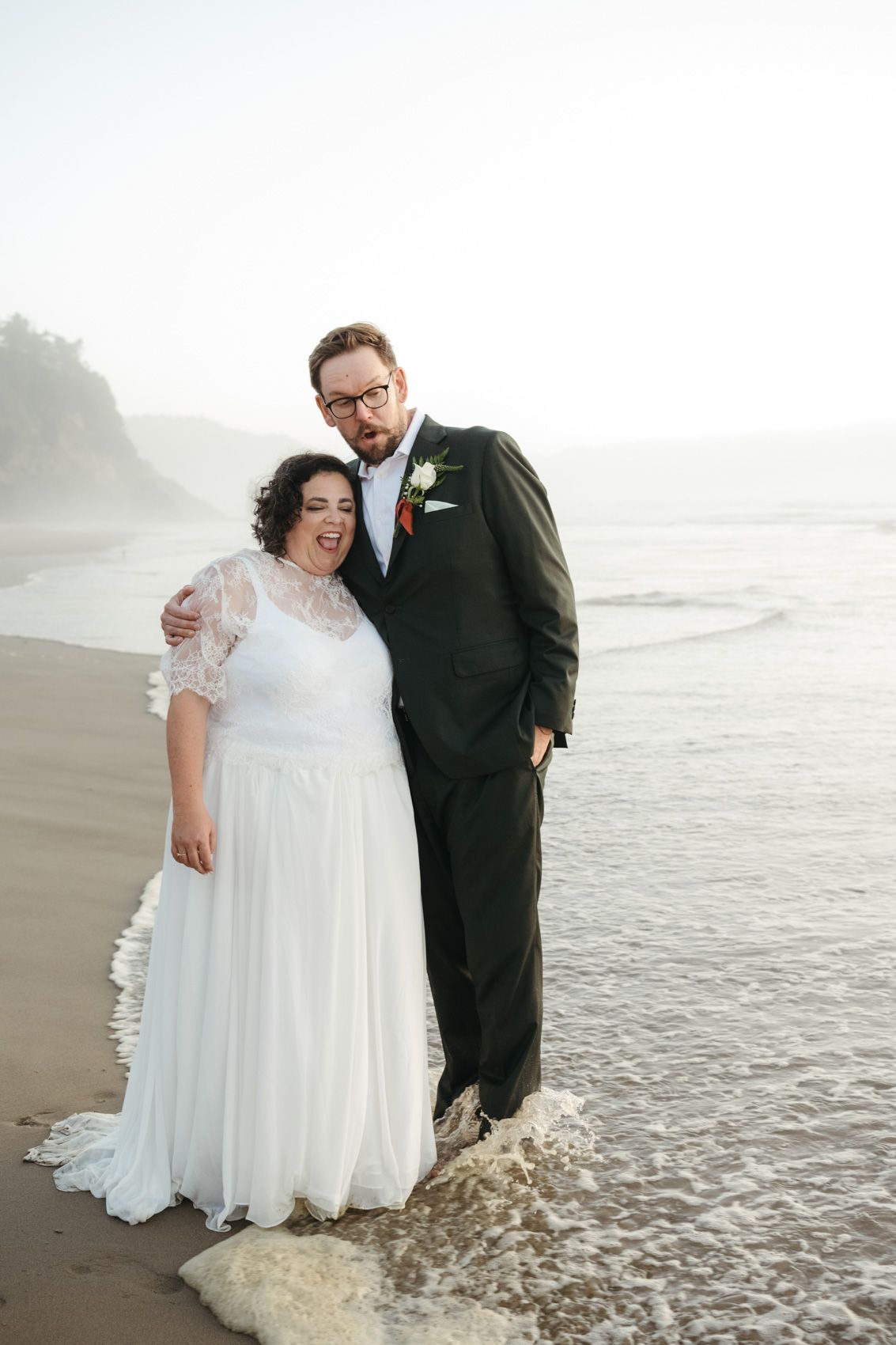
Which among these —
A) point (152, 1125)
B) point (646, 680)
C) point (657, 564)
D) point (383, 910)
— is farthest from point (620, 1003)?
point (657, 564)

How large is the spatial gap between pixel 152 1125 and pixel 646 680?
883cm

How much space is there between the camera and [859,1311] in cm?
262

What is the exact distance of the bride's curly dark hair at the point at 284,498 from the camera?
3219 millimetres

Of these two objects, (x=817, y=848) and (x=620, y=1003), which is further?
(x=817, y=848)

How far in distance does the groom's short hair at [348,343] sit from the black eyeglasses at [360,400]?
0.06 metres

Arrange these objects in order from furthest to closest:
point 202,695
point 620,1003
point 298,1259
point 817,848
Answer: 1. point 817,848
2. point 620,1003
3. point 202,695
4. point 298,1259

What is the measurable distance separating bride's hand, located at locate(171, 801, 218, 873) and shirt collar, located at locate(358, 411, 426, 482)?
3.42 ft

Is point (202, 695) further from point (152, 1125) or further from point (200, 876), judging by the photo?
point (152, 1125)

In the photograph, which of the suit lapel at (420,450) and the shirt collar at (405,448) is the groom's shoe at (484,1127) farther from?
the shirt collar at (405,448)

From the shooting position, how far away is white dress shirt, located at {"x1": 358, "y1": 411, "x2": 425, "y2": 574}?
3.36 meters

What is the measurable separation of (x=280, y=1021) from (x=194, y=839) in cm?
49

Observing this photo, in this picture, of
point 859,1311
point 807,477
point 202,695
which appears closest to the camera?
point 859,1311

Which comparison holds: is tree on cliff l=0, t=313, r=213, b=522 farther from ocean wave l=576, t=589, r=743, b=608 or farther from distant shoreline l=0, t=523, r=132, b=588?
ocean wave l=576, t=589, r=743, b=608

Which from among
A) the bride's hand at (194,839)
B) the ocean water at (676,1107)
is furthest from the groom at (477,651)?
the bride's hand at (194,839)
